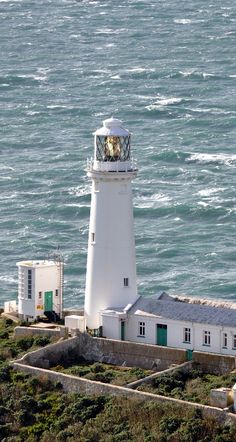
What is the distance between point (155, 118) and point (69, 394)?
94.3 metres

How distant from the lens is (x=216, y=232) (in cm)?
12575

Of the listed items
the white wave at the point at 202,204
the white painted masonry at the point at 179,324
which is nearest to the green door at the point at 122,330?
the white painted masonry at the point at 179,324

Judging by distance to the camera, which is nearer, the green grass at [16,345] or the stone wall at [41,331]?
the green grass at [16,345]

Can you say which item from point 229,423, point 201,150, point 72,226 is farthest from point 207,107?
point 229,423

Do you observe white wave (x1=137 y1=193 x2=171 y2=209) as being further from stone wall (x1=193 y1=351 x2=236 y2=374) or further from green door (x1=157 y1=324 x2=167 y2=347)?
stone wall (x1=193 y1=351 x2=236 y2=374)

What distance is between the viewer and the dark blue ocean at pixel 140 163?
117m

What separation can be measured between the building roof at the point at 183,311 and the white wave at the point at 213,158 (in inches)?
2657

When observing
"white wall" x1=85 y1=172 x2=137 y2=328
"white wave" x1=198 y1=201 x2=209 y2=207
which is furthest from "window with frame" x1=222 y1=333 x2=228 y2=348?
"white wave" x1=198 y1=201 x2=209 y2=207

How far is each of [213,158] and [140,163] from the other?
6.82m

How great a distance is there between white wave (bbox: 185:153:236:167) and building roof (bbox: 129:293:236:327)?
6749 cm

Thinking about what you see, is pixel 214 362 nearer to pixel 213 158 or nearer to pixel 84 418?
pixel 84 418

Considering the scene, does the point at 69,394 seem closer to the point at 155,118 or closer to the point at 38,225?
the point at 38,225

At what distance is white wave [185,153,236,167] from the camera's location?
14825cm

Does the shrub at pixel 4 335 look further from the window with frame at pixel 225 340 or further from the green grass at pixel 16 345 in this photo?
the window with frame at pixel 225 340
